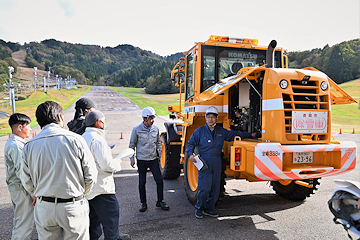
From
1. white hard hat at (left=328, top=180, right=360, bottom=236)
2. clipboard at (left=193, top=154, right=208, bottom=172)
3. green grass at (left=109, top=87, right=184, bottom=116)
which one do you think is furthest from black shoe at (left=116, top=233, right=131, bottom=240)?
green grass at (left=109, top=87, right=184, bottom=116)

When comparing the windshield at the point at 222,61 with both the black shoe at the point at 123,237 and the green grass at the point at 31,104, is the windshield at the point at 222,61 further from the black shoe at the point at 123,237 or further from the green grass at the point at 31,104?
the green grass at the point at 31,104

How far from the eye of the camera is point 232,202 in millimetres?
5211

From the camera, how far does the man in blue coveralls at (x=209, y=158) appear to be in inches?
171

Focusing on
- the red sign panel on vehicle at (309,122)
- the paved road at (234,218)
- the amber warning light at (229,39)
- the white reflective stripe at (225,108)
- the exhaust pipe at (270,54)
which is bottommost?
the paved road at (234,218)

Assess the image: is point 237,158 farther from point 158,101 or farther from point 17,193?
point 158,101

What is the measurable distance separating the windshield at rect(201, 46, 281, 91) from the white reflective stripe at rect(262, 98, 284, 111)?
5.81 feet

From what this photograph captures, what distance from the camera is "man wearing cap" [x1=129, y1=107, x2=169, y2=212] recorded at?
480cm

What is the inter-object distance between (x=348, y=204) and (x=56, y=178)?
2.98 meters

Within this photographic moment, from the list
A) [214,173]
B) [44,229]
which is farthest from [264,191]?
[44,229]

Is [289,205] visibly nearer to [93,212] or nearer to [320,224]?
[320,224]

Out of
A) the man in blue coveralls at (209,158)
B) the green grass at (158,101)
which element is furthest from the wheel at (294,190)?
the green grass at (158,101)

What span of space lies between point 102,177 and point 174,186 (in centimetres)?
363

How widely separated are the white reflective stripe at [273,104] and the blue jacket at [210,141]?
65cm

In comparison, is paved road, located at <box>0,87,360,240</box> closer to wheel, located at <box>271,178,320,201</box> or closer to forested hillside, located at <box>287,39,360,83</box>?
wheel, located at <box>271,178,320,201</box>
